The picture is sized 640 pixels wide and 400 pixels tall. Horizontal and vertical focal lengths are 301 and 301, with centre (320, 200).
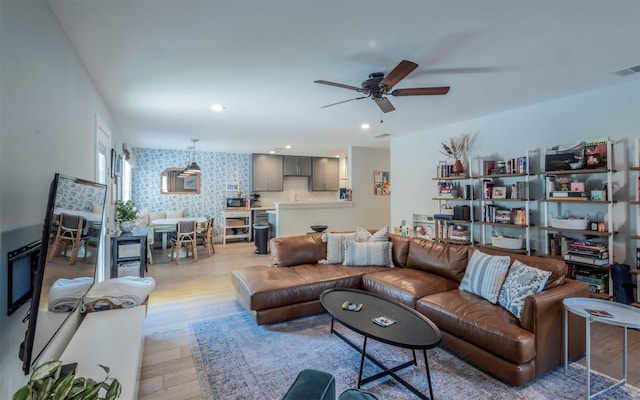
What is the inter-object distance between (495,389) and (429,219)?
3.64m

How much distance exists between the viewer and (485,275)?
2711mm

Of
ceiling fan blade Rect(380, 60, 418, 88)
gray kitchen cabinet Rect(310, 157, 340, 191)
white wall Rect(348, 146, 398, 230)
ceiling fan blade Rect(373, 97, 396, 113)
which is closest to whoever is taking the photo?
ceiling fan blade Rect(380, 60, 418, 88)

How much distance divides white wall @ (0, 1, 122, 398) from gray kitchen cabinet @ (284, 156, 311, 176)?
22.5ft

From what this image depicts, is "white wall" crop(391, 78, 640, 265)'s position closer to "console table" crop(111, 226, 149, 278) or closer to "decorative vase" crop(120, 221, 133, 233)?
"console table" crop(111, 226, 149, 278)

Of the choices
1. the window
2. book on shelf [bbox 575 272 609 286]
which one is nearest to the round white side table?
book on shelf [bbox 575 272 609 286]

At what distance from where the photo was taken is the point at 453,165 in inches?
193

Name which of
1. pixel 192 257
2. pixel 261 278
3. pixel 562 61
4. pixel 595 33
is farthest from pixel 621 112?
pixel 192 257

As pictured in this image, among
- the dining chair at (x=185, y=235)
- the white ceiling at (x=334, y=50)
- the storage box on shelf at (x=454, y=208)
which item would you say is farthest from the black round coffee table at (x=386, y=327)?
the dining chair at (x=185, y=235)

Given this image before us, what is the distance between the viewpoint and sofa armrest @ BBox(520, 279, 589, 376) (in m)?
2.12

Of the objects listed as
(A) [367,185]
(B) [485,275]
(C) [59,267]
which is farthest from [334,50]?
(A) [367,185]

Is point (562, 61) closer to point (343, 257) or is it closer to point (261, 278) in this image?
point (343, 257)

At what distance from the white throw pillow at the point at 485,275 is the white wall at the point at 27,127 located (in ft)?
10.1

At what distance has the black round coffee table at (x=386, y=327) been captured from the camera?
1959 millimetres

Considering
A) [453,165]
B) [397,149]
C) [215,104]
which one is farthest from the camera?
[397,149]
